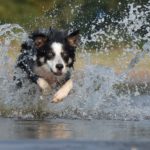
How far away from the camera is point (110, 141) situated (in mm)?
7938

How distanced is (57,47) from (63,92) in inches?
28.1

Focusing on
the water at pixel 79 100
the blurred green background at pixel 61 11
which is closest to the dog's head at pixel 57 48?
the water at pixel 79 100

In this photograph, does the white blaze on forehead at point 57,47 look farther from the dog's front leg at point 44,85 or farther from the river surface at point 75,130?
the river surface at point 75,130

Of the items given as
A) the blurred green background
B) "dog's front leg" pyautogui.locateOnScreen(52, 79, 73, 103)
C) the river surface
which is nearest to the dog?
"dog's front leg" pyautogui.locateOnScreen(52, 79, 73, 103)

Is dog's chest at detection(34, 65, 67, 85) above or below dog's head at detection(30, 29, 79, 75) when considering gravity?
below

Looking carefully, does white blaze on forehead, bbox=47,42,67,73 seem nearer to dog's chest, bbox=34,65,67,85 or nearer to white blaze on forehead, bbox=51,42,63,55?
white blaze on forehead, bbox=51,42,63,55

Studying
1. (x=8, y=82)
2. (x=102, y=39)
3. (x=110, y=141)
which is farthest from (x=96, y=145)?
(x=102, y=39)

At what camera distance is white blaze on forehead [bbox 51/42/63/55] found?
11.5 meters

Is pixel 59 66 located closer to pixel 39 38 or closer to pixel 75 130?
pixel 39 38

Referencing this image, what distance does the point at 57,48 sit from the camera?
11586 millimetres

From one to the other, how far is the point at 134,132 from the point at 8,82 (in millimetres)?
3543

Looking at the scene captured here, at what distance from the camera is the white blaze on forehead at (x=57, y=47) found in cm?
1152

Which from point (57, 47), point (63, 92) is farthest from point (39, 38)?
point (63, 92)

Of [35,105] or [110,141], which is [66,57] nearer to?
[35,105]
